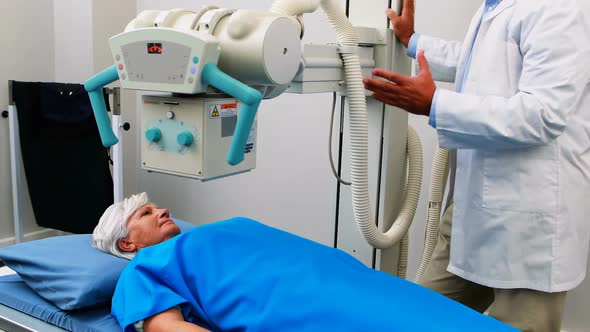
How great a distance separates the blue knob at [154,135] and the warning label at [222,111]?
11cm

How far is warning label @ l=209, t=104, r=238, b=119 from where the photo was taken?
110 centimetres

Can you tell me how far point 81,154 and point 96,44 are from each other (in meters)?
0.65

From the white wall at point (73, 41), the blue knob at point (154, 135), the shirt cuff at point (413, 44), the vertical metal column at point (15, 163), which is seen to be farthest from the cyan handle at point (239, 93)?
the white wall at point (73, 41)

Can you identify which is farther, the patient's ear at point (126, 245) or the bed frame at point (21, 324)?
the patient's ear at point (126, 245)

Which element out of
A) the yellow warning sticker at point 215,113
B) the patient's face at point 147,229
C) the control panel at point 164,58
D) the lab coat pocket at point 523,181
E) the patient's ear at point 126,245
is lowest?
the patient's ear at point 126,245

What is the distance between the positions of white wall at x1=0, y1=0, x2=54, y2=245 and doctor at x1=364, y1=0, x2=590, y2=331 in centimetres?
241

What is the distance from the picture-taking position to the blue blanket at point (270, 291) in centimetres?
120

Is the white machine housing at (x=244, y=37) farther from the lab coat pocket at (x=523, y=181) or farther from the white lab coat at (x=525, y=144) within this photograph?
the lab coat pocket at (x=523, y=181)

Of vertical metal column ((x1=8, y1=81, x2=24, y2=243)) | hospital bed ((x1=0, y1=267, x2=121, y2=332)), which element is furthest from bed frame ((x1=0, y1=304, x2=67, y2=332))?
vertical metal column ((x1=8, y1=81, x2=24, y2=243))

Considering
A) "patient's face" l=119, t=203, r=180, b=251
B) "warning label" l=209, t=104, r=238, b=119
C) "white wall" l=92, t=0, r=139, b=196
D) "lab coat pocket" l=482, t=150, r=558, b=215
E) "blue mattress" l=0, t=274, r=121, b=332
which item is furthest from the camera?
"white wall" l=92, t=0, r=139, b=196

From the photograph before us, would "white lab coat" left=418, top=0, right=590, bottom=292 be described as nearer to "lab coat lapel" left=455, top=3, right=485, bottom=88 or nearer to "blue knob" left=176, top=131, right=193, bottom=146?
"lab coat lapel" left=455, top=3, right=485, bottom=88

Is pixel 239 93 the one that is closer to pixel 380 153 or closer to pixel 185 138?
pixel 185 138

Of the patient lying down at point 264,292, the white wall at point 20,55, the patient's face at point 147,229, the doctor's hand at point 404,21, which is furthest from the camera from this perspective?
the white wall at point 20,55

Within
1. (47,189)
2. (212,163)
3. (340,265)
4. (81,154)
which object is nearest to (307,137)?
(81,154)
